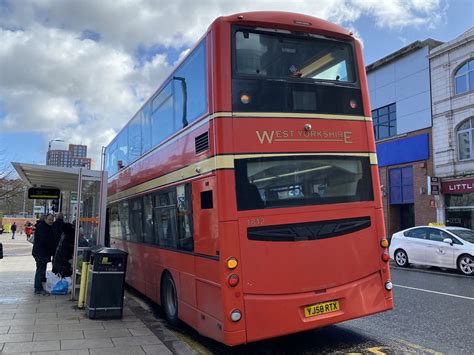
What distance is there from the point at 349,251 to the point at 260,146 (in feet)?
5.90

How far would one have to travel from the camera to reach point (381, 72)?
2925 cm

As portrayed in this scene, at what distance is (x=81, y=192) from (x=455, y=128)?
68.0ft

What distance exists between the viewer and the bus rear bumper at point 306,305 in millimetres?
5262

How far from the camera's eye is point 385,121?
95.8ft

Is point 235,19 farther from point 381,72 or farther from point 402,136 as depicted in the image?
point 381,72

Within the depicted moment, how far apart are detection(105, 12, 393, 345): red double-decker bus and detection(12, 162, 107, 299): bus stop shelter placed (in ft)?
11.0

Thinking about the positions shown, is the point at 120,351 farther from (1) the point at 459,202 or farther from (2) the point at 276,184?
(1) the point at 459,202

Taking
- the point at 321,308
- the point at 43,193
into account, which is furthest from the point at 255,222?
the point at 43,193

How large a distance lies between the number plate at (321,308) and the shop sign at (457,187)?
19996 millimetres

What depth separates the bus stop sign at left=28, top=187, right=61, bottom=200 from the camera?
12.8 meters

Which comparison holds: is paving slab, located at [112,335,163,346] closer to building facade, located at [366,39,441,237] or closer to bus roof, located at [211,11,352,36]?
bus roof, located at [211,11,352,36]

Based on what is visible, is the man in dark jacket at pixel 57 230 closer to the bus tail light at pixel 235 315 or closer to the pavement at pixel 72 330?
the pavement at pixel 72 330

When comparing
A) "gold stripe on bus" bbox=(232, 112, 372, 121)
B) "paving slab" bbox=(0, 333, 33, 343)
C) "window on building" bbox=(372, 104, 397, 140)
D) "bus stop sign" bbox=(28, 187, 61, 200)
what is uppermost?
"window on building" bbox=(372, 104, 397, 140)

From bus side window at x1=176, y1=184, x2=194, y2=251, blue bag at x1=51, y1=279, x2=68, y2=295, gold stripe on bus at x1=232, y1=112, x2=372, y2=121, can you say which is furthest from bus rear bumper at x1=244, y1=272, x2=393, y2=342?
blue bag at x1=51, y1=279, x2=68, y2=295
